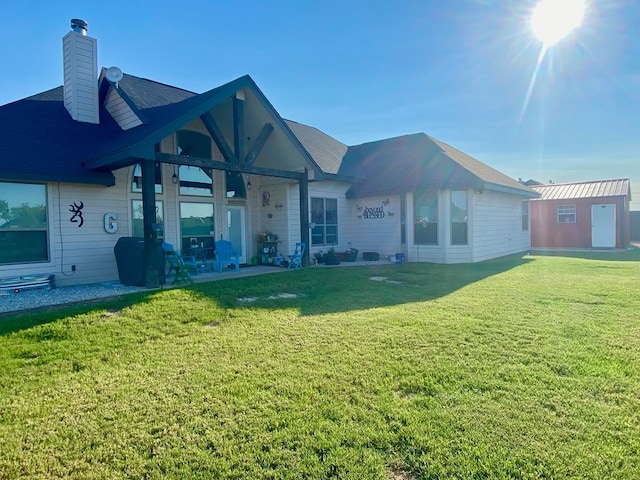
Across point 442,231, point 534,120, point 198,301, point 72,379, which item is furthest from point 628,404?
point 534,120

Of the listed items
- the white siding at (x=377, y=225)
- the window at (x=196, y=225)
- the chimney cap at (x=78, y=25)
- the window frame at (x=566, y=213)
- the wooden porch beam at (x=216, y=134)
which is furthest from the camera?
the window frame at (x=566, y=213)

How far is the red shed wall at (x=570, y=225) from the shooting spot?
1869cm

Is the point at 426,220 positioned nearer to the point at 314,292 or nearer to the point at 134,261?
the point at 314,292

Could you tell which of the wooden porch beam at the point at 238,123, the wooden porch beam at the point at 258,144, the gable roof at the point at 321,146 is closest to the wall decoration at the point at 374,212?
the gable roof at the point at 321,146

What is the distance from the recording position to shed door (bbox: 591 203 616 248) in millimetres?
18734

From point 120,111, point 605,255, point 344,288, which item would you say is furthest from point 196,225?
point 605,255

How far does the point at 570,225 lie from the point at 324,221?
14427 millimetres

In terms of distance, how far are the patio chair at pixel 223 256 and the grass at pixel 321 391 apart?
13.7ft

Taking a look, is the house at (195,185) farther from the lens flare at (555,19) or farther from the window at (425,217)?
the lens flare at (555,19)

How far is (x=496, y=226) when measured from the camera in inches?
571

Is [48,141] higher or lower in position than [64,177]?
higher

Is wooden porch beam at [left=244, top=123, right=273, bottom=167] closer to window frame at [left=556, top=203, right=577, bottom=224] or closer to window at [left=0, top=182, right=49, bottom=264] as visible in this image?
window at [left=0, top=182, right=49, bottom=264]

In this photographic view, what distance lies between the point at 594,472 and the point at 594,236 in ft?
68.8

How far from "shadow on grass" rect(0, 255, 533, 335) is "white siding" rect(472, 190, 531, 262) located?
2623 mm
